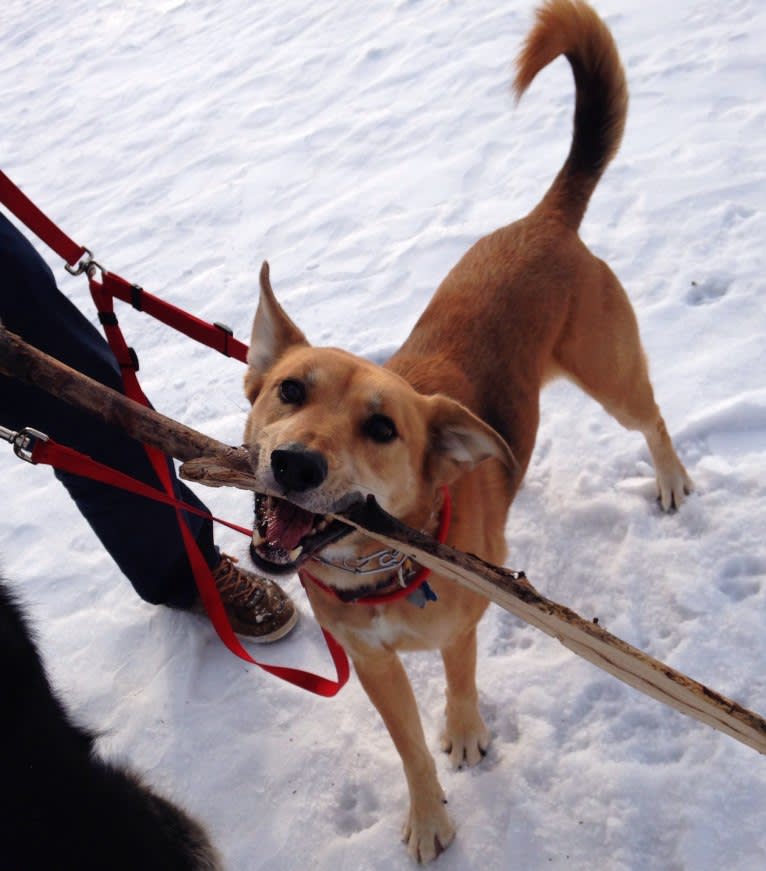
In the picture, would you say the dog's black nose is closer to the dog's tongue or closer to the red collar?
the dog's tongue

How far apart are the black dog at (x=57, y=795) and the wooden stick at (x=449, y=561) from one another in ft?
1.50

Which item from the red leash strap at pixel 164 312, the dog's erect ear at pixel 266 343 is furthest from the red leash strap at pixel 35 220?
the dog's erect ear at pixel 266 343

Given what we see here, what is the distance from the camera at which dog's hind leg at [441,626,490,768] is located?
7.07 ft

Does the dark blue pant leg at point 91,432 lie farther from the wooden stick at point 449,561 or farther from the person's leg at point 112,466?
the wooden stick at point 449,561

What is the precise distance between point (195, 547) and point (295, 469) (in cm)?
72

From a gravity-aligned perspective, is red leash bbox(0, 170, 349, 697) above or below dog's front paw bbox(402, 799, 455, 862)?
above

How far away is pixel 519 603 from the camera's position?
52.1 inches

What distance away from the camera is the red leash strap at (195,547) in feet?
5.25

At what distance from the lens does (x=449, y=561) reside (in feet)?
4.59

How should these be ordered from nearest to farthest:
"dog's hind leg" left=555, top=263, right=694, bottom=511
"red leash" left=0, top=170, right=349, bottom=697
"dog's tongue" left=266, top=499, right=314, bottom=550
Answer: "dog's tongue" left=266, top=499, right=314, bottom=550 → "red leash" left=0, top=170, right=349, bottom=697 → "dog's hind leg" left=555, top=263, right=694, bottom=511

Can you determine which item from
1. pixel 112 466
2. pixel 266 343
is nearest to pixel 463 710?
pixel 266 343

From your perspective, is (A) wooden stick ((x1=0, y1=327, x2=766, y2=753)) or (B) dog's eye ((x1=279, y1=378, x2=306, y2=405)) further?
(B) dog's eye ((x1=279, y1=378, x2=306, y2=405))

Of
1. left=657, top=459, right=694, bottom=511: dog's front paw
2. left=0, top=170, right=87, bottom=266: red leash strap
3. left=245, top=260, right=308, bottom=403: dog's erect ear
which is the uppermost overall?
left=0, top=170, right=87, bottom=266: red leash strap

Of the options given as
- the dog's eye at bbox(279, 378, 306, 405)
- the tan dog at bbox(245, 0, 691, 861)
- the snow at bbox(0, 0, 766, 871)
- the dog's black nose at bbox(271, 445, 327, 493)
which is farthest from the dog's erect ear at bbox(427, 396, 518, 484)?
the snow at bbox(0, 0, 766, 871)
